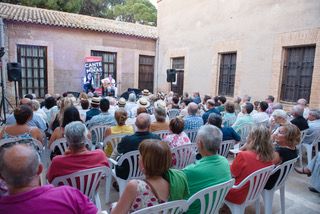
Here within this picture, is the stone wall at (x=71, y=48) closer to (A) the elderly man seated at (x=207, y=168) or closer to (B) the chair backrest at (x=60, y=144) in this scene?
(B) the chair backrest at (x=60, y=144)

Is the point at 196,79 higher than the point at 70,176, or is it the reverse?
the point at 196,79

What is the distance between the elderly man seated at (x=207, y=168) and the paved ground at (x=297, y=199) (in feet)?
3.80

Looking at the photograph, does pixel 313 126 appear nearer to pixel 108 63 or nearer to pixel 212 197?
pixel 212 197

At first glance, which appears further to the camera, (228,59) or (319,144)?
(228,59)

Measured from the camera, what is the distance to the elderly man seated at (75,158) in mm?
1930

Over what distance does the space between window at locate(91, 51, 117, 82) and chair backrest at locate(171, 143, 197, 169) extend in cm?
1020

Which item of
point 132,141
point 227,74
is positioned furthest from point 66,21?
point 132,141

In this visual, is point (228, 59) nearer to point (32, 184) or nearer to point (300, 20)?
point (300, 20)

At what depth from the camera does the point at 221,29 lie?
9.43 metres

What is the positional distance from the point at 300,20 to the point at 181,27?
5613 mm

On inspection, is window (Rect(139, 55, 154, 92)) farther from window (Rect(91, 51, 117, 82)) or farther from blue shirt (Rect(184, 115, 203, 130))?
blue shirt (Rect(184, 115, 203, 130))

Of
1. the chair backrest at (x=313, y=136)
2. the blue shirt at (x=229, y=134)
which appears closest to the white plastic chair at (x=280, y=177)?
the blue shirt at (x=229, y=134)

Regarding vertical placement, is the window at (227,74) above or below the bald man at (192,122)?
above

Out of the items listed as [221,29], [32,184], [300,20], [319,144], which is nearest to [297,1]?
[300,20]
